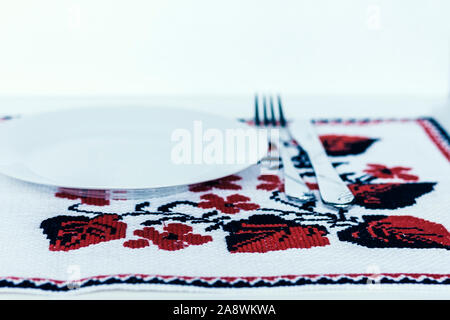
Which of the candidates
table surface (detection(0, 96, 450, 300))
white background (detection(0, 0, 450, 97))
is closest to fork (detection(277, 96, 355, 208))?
table surface (detection(0, 96, 450, 300))

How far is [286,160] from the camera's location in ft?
1.95

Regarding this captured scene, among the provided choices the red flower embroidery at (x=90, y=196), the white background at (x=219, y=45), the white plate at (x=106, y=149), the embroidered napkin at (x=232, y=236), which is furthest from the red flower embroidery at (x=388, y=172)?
the white background at (x=219, y=45)

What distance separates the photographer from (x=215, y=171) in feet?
1.70

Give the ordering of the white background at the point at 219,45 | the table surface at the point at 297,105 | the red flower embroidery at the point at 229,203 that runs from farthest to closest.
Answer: the white background at the point at 219,45 < the table surface at the point at 297,105 < the red flower embroidery at the point at 229,203

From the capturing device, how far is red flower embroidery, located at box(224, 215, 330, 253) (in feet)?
1.48

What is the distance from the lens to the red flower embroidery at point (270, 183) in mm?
554

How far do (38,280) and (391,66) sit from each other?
0.72m

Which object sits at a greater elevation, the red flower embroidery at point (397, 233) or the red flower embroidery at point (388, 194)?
the red flower embroidery at point (388, 194)

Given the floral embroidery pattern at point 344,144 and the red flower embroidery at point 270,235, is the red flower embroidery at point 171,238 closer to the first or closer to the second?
the red flower embroidery at point 270,235

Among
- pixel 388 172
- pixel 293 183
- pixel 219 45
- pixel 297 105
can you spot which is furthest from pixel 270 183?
pixel 219 45

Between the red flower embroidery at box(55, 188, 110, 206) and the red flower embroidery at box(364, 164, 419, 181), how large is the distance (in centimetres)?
27

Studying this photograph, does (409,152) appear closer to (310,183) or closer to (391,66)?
(310,183)

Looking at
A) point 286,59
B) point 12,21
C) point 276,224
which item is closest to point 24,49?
point 12,21

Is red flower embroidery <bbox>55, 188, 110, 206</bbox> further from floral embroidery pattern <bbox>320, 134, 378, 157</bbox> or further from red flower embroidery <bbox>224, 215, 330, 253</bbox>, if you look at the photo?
floral embroidery pattern <bbox>320, 134, 378, 157</bbox>
